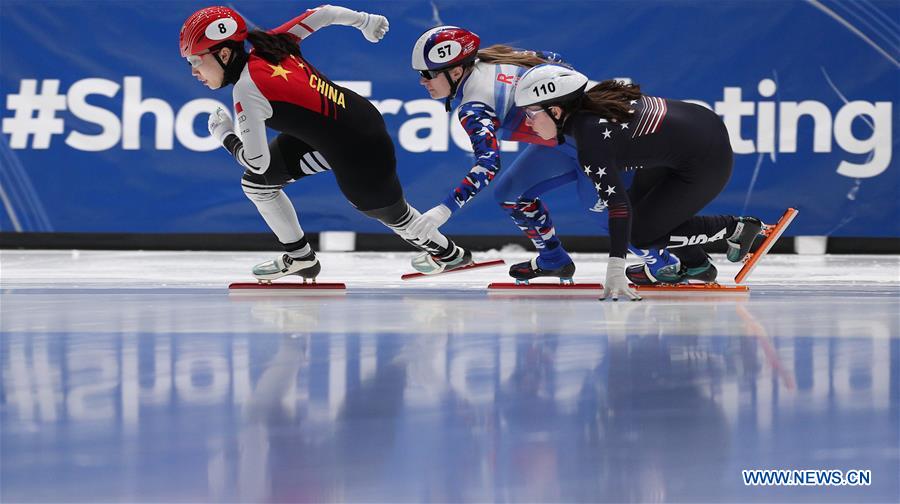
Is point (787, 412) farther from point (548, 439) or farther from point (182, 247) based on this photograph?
point (182, 247)

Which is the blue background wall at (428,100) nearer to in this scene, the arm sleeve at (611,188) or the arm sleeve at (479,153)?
the arm sleeve at (479,153)

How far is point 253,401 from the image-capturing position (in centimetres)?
244

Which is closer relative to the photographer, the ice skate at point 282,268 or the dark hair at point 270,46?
the dark hair at point 270,46

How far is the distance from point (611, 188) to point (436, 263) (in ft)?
3.88

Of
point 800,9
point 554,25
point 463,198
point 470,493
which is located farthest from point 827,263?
point 470,493

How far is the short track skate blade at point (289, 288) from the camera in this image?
4.85m

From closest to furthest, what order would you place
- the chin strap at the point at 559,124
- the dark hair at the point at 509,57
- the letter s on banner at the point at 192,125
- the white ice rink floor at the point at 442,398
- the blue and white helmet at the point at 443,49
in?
the white ice rink floor at the point at 442,398, the chin strap at the point at 559,124, the blue and white helmet at the point at 443,49, the dark hair at the point at 509,57, the letter s on banner at the point at 192,125

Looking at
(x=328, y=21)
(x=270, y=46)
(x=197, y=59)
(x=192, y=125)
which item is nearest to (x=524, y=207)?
(x=328, y=21)

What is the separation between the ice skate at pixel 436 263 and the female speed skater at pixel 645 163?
734mm

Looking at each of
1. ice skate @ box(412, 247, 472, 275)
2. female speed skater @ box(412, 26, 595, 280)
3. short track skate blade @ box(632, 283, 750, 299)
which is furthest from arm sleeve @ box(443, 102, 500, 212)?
short track skate blade @ box(632, 283, 750, 299)

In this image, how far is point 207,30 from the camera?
4.30m

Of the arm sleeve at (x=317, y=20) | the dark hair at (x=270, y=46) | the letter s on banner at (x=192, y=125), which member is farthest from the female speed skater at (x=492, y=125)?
the letter s on banner at (x=192, y=125)

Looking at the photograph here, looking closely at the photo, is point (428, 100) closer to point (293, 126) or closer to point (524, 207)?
point (524, 207)

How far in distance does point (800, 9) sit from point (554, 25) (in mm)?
1617
